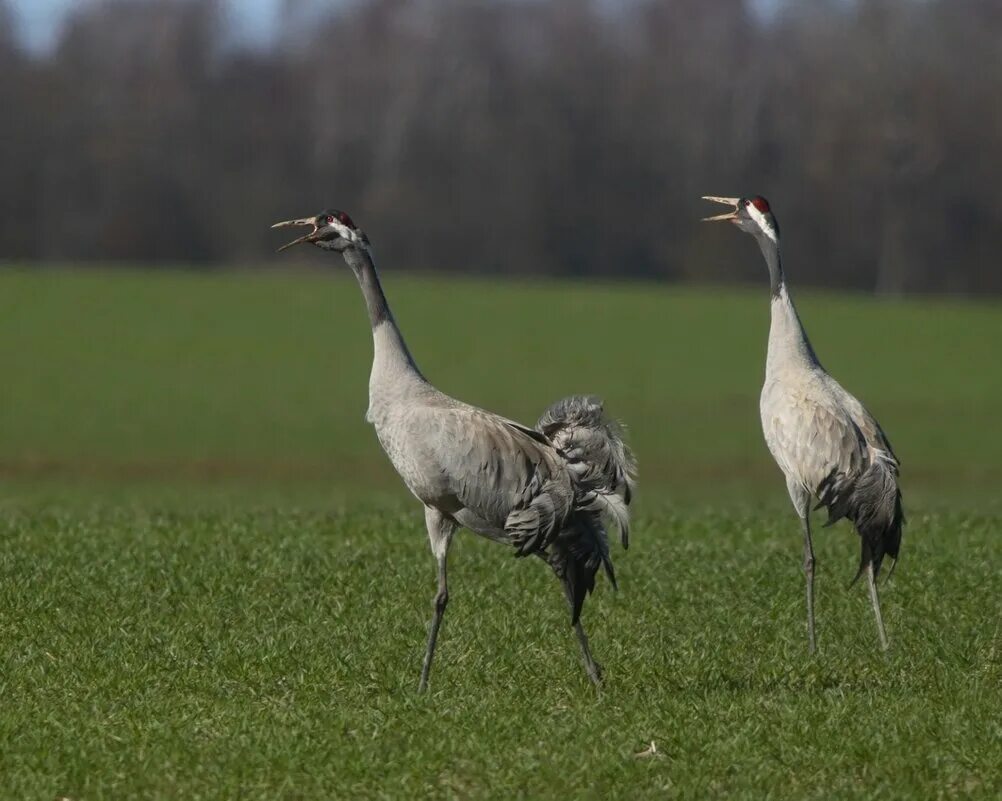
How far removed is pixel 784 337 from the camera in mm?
8812

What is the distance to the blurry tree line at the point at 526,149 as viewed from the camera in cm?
4988

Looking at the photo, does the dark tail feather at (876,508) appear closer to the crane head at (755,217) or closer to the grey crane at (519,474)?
the grey crane at (519,474)

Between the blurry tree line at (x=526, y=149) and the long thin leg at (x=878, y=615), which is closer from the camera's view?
the long thin leg at (x=878, y=615)

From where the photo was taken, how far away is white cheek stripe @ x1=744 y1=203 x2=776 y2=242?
9.09 meters

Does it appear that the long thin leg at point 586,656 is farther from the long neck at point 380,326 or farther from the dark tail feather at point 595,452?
the long neck at point 380,326

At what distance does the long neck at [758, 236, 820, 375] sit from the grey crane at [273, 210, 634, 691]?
5.50ft

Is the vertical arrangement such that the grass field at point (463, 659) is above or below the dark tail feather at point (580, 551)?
below

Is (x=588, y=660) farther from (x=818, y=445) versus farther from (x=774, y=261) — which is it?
(x=774, y=261)

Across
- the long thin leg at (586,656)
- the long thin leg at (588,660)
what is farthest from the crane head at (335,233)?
the long thin leg at (588,660)

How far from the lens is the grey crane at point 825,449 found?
8.13m

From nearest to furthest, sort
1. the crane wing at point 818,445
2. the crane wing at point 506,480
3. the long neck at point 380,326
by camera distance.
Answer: the crane wing at point 506,480 → the long neck at point 380,326 → the crane wing at point 818,445

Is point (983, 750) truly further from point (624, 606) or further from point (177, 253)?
point (177, 253)

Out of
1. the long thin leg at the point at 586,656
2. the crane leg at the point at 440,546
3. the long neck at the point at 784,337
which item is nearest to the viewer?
the long thin leg at the point at 586,656

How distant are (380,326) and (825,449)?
2208 millimetres
